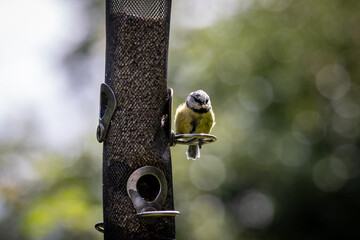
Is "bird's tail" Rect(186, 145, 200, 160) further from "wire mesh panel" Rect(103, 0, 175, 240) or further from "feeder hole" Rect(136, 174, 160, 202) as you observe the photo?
"feeder hole" Rect(136, 174, 160, 202)

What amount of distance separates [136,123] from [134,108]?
14cm

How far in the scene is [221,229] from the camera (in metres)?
16.0

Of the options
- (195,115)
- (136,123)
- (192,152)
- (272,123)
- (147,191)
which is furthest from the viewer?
(272,123)

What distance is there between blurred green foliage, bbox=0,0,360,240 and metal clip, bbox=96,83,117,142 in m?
6.37

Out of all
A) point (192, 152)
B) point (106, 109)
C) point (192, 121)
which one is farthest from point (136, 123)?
point (192, 152)

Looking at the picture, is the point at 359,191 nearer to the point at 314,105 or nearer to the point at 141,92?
the point at 314,105

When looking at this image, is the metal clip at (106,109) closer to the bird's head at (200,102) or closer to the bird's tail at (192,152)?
the bird's head at (200,102)

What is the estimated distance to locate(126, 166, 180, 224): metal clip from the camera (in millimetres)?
5676

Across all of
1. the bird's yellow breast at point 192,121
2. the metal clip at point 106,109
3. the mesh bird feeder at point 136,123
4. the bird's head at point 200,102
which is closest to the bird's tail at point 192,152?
the bird's yellow breast at point 192,121

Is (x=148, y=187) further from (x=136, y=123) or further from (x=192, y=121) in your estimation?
(x=192, y=121)

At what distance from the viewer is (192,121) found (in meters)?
8.20

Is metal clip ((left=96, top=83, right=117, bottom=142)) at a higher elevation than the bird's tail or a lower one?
higher

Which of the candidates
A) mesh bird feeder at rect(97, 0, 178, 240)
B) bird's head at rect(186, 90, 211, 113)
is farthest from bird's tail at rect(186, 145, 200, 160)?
mesh bird feeder at rect(97, 0, 178, 240)

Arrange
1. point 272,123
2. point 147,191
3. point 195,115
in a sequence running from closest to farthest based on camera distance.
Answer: point 147,191 < point 195,115 < point 272,123
